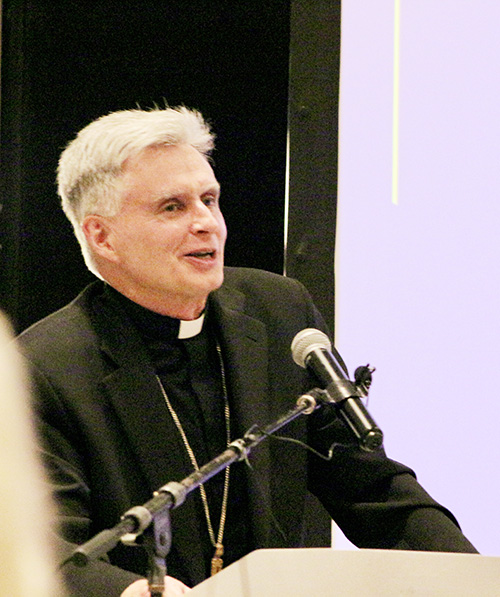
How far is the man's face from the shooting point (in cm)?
237

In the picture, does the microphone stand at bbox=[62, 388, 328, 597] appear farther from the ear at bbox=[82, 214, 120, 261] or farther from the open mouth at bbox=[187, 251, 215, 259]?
the ear at bbox=[82, 214, 120, 261]

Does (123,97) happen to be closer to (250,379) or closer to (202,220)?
(202,220)

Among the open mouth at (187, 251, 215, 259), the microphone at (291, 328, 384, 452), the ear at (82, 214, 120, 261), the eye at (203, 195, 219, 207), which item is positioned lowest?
the microphone at (291, 328, 384, 452)

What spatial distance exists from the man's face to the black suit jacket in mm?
126

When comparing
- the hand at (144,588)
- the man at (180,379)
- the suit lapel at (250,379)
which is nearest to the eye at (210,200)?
the man at (180,379)

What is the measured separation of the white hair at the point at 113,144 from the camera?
2377 mm

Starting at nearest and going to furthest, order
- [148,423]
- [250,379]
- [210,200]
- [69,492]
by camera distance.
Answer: [69,492], [148,423], [250,379], [210,200]

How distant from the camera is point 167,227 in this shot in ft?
7.84

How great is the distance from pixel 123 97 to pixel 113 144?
1.10m

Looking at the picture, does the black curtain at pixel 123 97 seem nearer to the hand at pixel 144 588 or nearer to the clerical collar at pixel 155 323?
the clerical collar at pixel 155 323

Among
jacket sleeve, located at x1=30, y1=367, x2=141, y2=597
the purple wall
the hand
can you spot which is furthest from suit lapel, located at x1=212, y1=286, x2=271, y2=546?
the purple wall

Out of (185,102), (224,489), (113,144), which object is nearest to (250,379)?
(224,489)

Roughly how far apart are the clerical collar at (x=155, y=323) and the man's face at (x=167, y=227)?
2 cm

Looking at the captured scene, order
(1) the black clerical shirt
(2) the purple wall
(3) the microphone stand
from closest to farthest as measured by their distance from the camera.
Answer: (3) the microphone stand → (1) the black clerical shirt → (2) the purple wall
